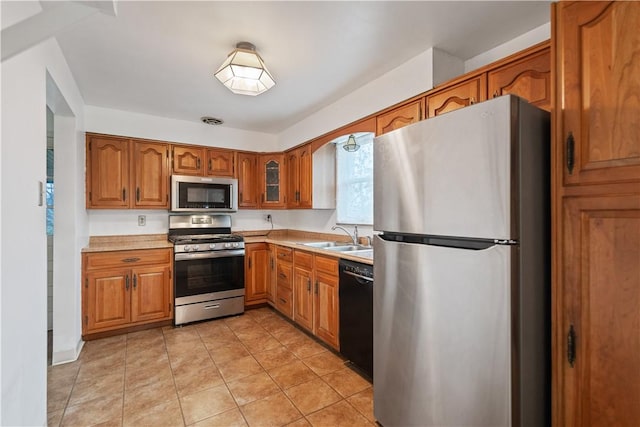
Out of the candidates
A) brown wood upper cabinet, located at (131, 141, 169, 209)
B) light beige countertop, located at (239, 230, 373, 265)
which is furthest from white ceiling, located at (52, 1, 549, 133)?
light beige countertop, located at (239, 230, 373, 265)

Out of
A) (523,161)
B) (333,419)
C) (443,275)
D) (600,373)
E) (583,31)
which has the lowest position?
(333,419)

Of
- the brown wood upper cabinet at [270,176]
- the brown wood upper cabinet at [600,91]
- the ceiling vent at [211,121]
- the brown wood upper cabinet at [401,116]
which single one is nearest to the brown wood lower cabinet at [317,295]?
the brown wood upper cabinet at [401,116]

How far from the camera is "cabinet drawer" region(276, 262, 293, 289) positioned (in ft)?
10.9

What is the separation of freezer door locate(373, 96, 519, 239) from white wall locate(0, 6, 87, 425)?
1.67 metres

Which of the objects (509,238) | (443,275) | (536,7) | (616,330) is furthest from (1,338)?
(536,7)

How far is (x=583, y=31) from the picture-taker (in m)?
1.05

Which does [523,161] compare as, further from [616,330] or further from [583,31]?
[616,330]

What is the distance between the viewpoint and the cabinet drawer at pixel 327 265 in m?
2.58

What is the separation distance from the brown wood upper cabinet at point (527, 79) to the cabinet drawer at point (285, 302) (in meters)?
2.62

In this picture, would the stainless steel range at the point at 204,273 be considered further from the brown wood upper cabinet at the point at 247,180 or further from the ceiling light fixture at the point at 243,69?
the ceiling light fixture at the point at 243,69

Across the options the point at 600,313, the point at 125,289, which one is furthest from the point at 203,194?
the point at 600,313

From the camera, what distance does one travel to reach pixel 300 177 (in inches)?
154

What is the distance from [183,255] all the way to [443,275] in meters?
2.86

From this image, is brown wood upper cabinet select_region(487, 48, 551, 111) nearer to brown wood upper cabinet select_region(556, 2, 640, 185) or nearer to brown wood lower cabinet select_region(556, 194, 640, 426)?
brown wood upper cabinet select_region(556, 2, 640, 185)
